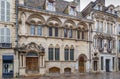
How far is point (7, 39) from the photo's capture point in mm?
26219

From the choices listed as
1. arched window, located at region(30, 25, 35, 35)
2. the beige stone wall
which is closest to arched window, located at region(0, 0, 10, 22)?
the beige stone wall

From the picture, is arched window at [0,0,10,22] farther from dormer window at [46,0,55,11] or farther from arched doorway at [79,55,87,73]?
arched doorway at [79,55,87,73]

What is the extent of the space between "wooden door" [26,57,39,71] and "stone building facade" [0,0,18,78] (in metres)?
1.89

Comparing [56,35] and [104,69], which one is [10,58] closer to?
[56,35]

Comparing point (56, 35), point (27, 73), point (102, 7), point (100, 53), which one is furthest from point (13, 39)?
point (102, 7)

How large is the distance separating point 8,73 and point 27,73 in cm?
256

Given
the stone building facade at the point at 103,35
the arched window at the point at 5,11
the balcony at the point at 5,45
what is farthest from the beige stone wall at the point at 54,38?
the stone building facade at the point at 103,35

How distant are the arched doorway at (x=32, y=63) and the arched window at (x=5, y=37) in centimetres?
319

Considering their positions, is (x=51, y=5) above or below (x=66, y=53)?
above

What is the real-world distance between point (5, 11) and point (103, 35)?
1865cm

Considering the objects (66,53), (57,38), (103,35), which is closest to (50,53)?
(57,38)

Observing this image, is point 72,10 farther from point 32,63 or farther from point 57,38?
point 32,63

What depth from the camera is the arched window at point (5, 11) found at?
1025 inches

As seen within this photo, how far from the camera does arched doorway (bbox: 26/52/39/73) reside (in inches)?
1097
